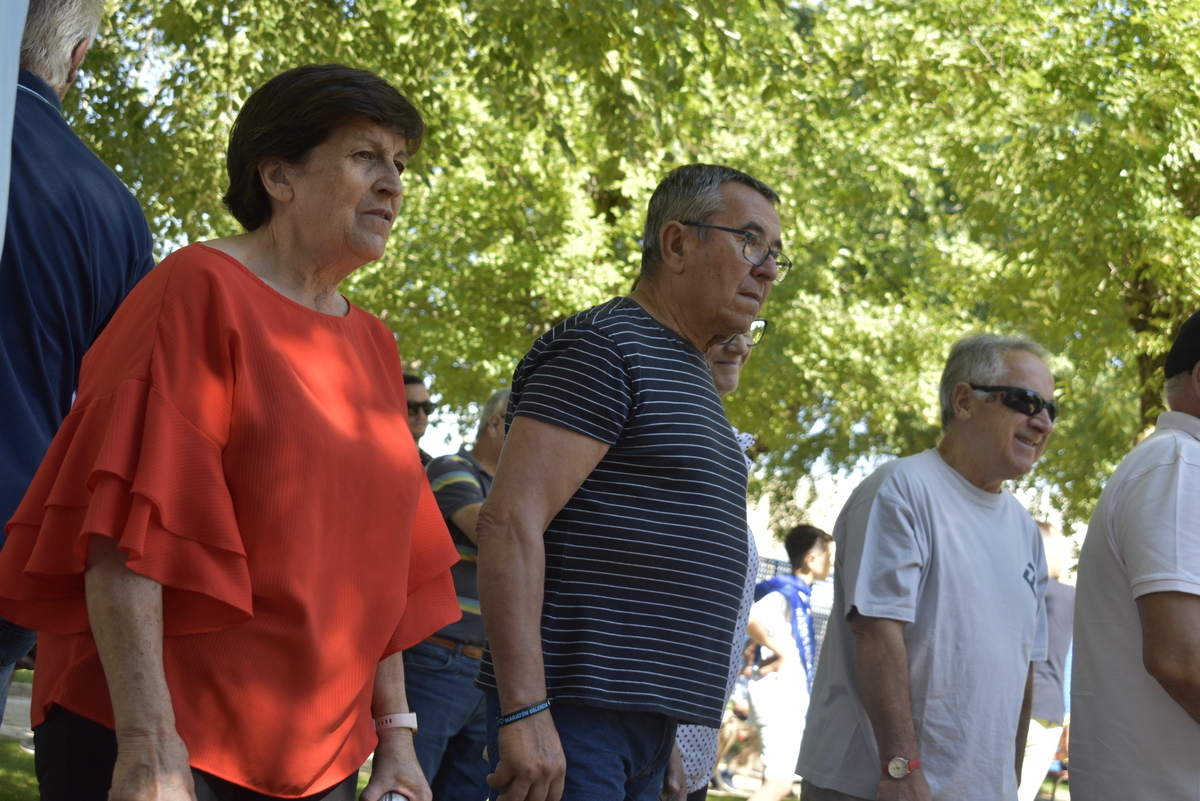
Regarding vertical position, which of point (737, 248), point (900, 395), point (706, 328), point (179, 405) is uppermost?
point (900, 395)

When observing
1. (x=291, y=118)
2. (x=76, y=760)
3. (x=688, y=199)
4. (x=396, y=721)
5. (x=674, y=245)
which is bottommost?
(x=76, y=760)

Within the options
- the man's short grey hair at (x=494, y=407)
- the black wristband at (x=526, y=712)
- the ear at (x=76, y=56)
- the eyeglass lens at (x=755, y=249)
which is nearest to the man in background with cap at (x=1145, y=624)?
the eyeglass lens at (x=755, y=249)

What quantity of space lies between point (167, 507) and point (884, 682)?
6.98 feet

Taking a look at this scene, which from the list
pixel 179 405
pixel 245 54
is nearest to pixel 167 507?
pixel 179 405

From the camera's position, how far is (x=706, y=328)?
102 inches

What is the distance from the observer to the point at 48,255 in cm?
207

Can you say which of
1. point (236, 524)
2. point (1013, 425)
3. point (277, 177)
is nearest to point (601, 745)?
→ point (236, 524)

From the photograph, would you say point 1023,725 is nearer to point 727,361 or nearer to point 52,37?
point 727,361

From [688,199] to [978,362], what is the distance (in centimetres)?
146

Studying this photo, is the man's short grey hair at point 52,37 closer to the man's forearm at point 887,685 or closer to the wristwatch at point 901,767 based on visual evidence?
the man's forearm at point 887,685

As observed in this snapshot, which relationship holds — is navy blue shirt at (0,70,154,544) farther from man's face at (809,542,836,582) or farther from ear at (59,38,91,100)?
man's face at (809,542,836,582)

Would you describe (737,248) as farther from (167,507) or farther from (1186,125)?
(1186,125)

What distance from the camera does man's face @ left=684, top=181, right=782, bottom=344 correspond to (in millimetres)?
2566

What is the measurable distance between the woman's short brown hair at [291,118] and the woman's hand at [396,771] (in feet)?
3.23
